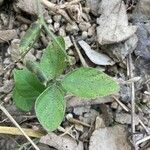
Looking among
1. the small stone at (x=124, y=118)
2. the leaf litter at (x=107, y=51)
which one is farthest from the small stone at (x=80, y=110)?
the small stone at (x=124, y=118)

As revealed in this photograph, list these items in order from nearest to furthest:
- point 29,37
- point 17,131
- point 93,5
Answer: point 29,37, point 17,131, point 93,5

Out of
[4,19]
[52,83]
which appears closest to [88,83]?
[52,83]

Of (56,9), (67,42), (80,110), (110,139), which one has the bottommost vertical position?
(110,139)

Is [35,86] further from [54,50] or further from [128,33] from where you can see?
[128,33]

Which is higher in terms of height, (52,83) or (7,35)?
(7,35)

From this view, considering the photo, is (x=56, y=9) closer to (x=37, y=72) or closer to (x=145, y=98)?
(x=37, y=72)

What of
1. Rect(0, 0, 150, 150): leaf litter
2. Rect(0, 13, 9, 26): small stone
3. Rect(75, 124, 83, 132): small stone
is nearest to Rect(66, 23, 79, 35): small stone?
Rect(0, 0, 150, 150): leaf litter

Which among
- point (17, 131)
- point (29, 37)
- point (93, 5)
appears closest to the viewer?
point (29, 37)

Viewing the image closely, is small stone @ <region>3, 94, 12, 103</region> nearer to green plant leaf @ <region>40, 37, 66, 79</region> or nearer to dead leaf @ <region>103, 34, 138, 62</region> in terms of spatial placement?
green plant leaf @ <region>40, 37, 66, 79</region>

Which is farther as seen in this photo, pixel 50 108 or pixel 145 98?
pixel 145 98
